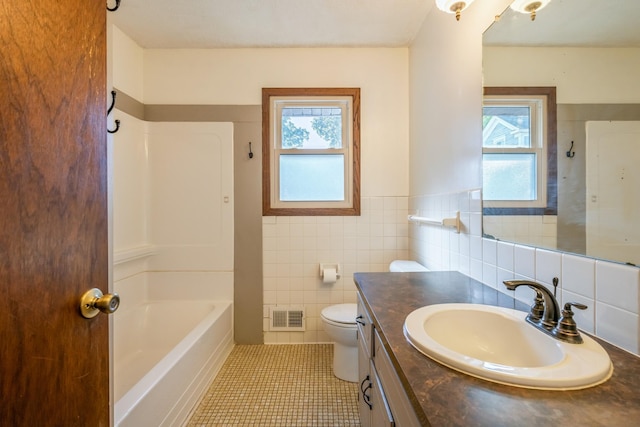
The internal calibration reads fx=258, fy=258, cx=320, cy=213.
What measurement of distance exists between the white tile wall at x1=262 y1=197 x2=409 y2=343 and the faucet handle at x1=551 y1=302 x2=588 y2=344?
1527 mm

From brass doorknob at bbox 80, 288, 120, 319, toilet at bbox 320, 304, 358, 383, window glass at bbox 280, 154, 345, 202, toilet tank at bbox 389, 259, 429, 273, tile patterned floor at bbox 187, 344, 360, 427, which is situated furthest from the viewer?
window glass at bbox 280, 154, 345, 202

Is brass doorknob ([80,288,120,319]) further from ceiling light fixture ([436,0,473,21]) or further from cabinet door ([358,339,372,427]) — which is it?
ceiling light fixture ([436,0,473,21])

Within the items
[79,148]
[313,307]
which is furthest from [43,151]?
[313,307]

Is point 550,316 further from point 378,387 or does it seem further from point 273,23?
point 273,23

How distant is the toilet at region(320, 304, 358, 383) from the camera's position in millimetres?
1671

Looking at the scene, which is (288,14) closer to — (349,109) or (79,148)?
(349,109)

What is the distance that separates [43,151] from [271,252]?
172cm

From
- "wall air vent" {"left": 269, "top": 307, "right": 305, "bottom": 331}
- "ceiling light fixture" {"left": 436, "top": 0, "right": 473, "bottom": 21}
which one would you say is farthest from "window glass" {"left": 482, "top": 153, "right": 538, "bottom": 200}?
"wall air vent" {"left": 269, "top": 307, "right": 305, "bottom": 331}

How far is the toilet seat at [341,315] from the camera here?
1680 millimetres

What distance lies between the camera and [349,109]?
2201mm

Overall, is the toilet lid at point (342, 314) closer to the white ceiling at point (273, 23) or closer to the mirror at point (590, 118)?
the mirror at point (590, 118)

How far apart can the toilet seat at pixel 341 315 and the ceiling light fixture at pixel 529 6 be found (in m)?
1.70

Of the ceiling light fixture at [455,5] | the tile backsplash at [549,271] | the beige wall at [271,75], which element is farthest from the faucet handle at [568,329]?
the beige wall at [271,75]

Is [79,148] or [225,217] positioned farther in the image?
[225,217]
